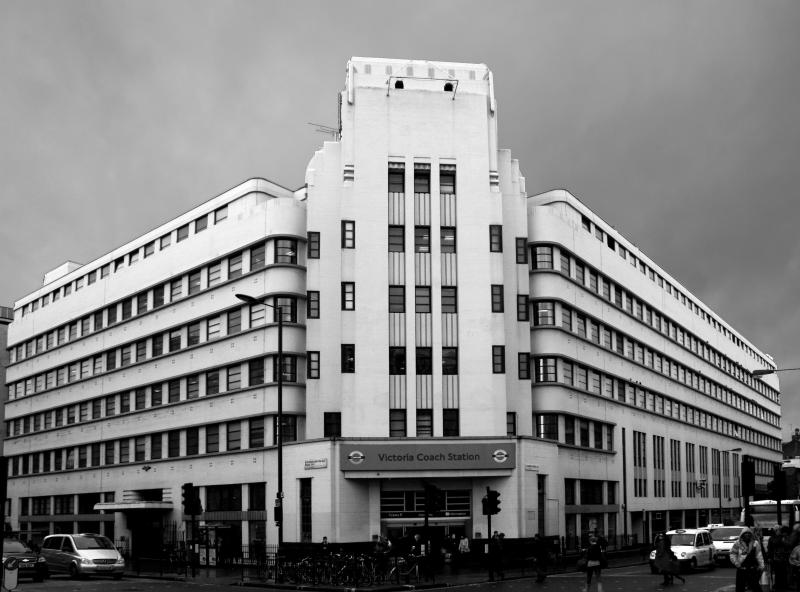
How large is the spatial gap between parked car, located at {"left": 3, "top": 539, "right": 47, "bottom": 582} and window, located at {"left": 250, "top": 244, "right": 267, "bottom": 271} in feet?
64.3

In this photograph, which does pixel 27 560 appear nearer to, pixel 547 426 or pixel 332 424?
pixel 332 424

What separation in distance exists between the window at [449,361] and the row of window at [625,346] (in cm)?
771

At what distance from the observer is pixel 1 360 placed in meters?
96.1

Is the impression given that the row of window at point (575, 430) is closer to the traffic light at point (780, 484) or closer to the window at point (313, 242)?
the window at point (313, 242)

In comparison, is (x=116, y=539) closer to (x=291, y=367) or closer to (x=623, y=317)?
(x=291, y=367)

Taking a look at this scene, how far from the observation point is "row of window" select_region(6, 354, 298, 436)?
5594 centimetres

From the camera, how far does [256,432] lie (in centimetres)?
5631

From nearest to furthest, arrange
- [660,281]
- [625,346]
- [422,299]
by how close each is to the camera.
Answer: [422,299], [625,346], [660,281]

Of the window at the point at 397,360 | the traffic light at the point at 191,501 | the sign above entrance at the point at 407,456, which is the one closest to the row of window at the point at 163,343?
the window at the point at 397,360

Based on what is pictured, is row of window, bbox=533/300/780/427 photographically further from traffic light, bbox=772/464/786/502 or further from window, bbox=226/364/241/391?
traffic light, bbox=772/464/786/502

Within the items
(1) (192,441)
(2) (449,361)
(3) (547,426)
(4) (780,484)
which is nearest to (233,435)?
(1) (192,441)

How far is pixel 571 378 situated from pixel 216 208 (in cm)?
2362

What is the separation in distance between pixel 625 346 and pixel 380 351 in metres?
26.6

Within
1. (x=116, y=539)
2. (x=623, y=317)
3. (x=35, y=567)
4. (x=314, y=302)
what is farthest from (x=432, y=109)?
(x=116, y=539)
